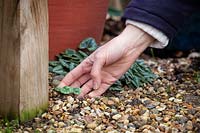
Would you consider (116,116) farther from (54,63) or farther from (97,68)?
(54,63)

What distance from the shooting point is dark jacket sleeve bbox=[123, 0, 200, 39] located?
A: 1.76m

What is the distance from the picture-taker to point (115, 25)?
3.50m

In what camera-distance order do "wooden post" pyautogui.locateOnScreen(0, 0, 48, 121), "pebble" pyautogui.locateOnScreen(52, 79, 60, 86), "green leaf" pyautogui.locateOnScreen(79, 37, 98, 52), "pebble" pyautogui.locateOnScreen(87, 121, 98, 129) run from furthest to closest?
"green leaf" pyautogui.locateOnScreen(79, 37, 98, 52) → "pebble" pyautogui.locateOnScreen(52, 79, 60, 86) → "pebble" pyautogui.locateOnScreen(87, 121, 98, 129) → "wooden post" pyautogui.locateOnScreen(0, 0, 48, 121)

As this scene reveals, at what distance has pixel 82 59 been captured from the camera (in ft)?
7.06

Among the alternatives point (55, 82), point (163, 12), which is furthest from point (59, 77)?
point (163, 12)

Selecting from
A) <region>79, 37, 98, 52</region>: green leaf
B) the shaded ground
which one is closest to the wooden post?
the shaded ground

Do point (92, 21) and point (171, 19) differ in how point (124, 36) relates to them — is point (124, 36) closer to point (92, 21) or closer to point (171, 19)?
point (171, 19)

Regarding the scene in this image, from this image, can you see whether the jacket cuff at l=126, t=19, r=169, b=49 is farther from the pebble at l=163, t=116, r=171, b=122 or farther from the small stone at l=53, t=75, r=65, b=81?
the small stone at l=53, t=75, r=65, b=81

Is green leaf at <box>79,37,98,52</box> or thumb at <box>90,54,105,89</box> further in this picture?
green leaf at <box>79,37,98,52</box>

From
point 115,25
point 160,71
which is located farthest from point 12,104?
point 115,25

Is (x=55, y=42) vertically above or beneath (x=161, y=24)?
beneath

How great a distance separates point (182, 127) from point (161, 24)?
363 mm

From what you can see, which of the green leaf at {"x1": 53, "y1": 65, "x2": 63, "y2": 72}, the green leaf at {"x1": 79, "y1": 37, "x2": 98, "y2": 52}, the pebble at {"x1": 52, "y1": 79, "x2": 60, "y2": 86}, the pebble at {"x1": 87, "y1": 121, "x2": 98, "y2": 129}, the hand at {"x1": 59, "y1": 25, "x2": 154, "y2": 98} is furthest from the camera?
the green leaf at {"x1": 79, "y1": 37, "x2": 98, "y2": 52}

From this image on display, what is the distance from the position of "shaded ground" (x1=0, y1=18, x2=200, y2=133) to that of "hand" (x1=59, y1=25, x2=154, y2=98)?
56 mm
